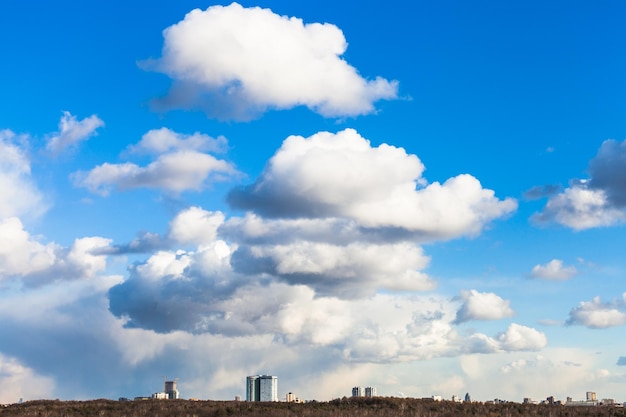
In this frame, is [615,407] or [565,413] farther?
[615,407]

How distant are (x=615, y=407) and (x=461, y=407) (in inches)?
718

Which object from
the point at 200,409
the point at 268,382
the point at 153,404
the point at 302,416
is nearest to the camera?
the point at 302,416

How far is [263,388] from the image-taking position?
16850 centimetres

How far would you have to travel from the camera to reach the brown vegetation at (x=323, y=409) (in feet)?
265

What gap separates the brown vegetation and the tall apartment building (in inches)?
2858

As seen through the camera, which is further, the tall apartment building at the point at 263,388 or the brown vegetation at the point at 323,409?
the tall apartment building at the point at 263,388

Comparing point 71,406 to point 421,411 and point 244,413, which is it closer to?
point 244,413

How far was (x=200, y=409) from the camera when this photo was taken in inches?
3344

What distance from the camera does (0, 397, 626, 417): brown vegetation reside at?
3178 inches

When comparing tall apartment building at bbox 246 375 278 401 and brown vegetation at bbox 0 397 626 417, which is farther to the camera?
tall apartment building at bbox 246 375 278 401

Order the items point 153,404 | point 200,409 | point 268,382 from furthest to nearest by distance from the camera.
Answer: point 268,382 < point 153,404 < point 200,409

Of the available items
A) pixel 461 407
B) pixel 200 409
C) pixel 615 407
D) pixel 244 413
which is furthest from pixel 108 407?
pixel 615 407

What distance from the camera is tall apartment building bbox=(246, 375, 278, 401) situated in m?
164

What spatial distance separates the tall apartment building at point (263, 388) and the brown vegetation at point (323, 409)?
72.6 m
